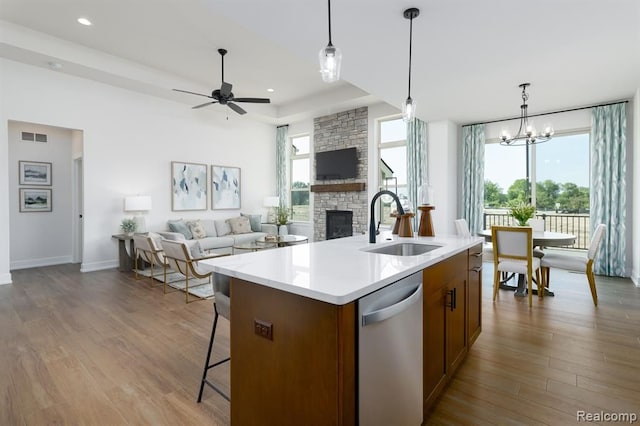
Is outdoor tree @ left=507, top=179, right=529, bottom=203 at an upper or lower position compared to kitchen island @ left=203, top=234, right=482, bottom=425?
upper

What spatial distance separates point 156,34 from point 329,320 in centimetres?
487

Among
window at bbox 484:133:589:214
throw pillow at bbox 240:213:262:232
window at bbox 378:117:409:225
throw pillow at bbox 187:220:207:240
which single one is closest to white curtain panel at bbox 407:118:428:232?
window at bbox 378:117:409:225

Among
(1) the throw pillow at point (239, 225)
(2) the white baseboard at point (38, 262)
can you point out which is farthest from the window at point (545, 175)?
(2) the white baseboard at point (38, 262)

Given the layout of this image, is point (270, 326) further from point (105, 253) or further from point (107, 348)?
point (105, 253)

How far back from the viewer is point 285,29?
9.20 ft

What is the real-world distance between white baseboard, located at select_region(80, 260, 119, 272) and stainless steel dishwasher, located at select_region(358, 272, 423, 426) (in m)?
5.91

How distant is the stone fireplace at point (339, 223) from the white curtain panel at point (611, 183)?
14.1 feet

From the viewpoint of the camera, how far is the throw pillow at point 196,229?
625 cm

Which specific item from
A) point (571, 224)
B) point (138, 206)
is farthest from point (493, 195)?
point (138, 206)

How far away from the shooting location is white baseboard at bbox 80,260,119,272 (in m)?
5.40

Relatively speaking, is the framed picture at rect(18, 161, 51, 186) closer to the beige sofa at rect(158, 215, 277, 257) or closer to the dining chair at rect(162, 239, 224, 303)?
the beige sofa at rect(158, 215, 277, 257)

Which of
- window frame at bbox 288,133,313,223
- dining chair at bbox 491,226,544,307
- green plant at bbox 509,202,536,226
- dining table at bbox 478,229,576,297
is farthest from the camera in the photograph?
window frame at bbox 288,133,313,223
